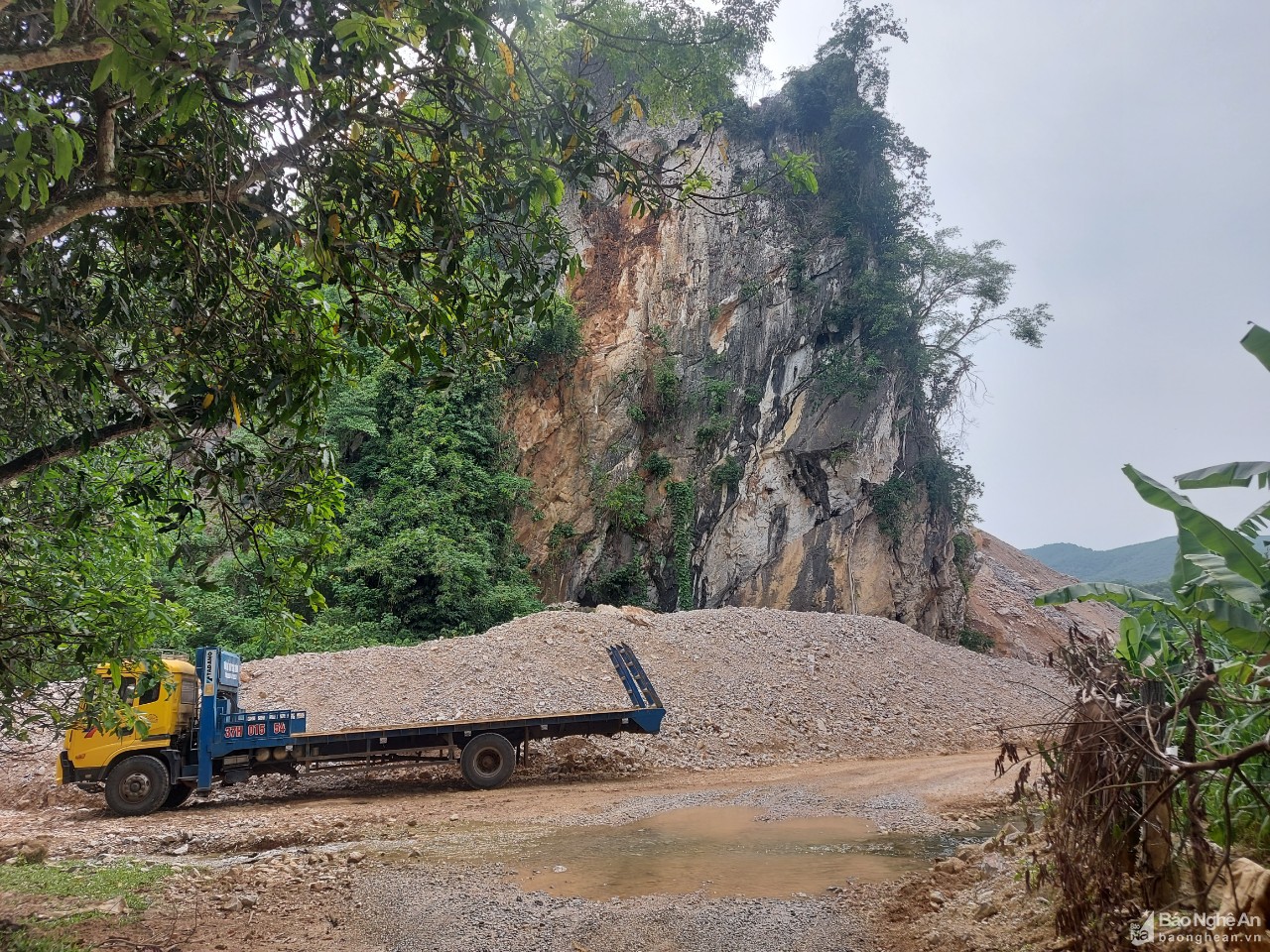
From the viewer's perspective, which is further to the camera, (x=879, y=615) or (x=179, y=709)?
(x=879, y=615)

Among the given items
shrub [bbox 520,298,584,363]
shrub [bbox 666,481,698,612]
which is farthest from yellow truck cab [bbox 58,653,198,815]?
shrub [bbox 520,298,584,363]

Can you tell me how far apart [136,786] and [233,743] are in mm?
1353

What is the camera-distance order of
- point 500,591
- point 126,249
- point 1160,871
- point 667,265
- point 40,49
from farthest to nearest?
1. point 667,265
2. point 500,591
3. point 126,249
4. point 1160,871
5. point 40,49

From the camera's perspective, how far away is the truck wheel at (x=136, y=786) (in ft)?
35.0

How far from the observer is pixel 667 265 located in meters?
30.2

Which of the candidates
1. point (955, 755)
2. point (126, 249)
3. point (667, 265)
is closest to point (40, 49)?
point (126, 249)

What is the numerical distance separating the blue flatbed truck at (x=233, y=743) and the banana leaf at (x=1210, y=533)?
28.7ft

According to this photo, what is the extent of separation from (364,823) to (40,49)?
8.61m

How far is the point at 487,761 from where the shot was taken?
1175cm

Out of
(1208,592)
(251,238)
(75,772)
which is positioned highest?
(251,238)

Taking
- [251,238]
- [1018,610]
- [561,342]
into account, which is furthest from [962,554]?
[251,238]

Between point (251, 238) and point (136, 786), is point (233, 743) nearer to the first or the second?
point (136, 786)

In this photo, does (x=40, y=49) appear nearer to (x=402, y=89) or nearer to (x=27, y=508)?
(x=402, y=89)

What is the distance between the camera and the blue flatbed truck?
10.7 meters
